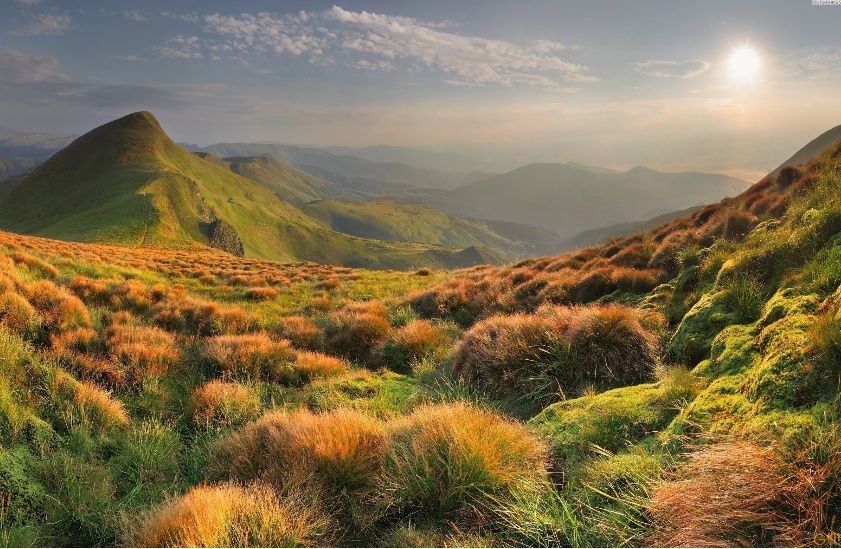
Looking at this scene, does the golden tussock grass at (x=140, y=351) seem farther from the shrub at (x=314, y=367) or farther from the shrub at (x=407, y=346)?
the shrub at (x=407, y=346)

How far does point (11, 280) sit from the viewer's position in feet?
29.7

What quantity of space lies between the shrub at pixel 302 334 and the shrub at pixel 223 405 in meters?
3.83

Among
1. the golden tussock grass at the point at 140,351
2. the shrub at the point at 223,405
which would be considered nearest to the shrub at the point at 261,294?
the golden tussock grass at the point at 140,351

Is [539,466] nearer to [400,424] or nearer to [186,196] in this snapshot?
[400,424]

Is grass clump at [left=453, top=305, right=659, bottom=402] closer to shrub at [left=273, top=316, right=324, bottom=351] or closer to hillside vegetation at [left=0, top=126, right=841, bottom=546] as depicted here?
hillside vegetation at [left=0, top=126, right=841, bottom=546]

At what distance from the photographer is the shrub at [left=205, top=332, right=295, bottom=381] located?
27.7 ft

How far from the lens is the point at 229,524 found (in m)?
3.33

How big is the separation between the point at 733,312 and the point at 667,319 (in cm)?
207

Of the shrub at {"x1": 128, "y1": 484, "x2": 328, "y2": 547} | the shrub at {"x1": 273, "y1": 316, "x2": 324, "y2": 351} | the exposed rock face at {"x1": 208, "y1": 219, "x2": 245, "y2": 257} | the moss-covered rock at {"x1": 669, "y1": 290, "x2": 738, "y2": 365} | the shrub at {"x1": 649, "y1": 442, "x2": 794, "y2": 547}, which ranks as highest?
the moss-covered rock at {"x1": 669, "y1": 290, "x2": 738, "y2": 365}

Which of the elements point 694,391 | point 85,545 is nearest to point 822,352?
point 694,391

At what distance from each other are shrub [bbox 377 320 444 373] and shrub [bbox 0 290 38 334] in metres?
6.67

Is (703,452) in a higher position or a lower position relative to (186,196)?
lower

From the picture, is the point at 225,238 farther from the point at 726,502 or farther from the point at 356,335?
the point at 726,502

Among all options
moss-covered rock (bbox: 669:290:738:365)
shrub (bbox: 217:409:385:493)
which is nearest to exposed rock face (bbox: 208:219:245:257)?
shrub (bbox: 217:409:385:493)
